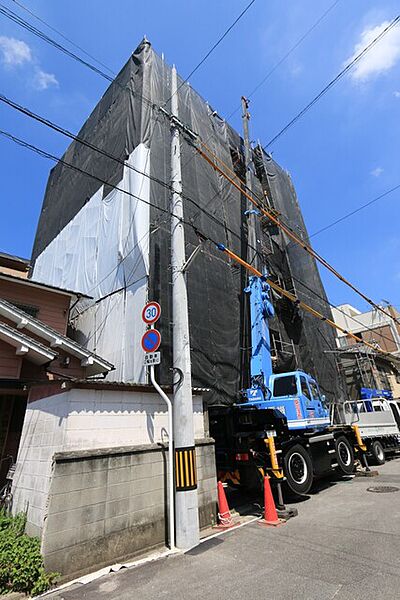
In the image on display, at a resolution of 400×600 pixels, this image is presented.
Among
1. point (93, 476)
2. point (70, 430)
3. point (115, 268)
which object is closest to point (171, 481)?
point (93, 476)

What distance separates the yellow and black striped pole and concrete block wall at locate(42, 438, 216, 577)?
1.30 ft

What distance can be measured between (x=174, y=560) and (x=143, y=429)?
1.81 meters

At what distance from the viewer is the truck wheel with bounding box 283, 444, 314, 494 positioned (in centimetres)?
711

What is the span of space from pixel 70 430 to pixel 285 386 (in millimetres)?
6490

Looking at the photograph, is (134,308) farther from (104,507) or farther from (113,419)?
(104,507)

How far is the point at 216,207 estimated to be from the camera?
13211 mm

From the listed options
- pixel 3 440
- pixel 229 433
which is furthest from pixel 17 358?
pixel 229 433

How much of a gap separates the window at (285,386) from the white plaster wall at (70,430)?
467cm

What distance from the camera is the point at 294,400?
829cm

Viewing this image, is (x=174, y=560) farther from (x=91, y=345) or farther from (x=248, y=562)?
(x=91, y=345)

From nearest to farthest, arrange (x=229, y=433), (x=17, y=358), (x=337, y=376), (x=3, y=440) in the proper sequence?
1. (x=17, y=358)
2. (x=3, y=440)
3. (x=229, y=433)
4. (x=337, y=376)

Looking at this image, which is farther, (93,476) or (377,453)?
(377,453)

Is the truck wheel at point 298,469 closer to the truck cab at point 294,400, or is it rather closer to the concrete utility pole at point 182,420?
the truck cab at point 294,400

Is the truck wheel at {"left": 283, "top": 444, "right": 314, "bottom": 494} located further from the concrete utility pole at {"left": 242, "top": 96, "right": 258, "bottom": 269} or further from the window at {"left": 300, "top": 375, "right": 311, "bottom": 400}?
the concrete utility pole at {"left": 242, "top": 96, "right": 258, "bottom": 269}
